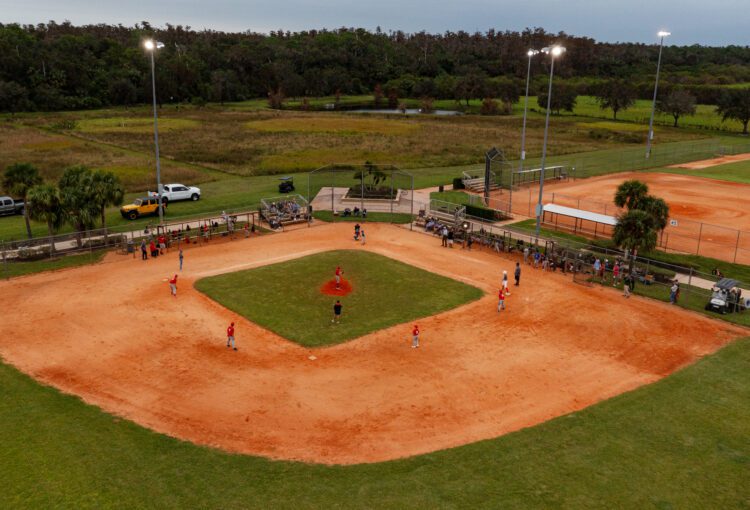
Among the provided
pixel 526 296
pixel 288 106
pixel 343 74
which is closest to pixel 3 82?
pixel 288 106

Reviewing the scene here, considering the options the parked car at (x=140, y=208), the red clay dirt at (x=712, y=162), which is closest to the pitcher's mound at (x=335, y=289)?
the parked car at (x=140, y=208)

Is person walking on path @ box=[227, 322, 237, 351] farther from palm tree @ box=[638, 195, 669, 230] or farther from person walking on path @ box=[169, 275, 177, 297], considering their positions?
palm tree @ box=[638, 195, 669, 230]

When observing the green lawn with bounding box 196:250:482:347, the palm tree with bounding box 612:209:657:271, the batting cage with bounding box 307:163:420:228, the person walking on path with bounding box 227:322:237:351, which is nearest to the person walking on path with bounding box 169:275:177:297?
the green lawn with bounding box 196:250:482:347

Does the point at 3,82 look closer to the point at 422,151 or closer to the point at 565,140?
the point at 422,151

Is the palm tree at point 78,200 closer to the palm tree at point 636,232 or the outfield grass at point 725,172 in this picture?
the palm tree at point 636,232

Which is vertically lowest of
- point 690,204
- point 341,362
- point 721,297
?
point 341,362

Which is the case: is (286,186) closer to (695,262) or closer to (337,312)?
(337,312)

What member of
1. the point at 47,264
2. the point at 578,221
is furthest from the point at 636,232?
the point at 47,264
